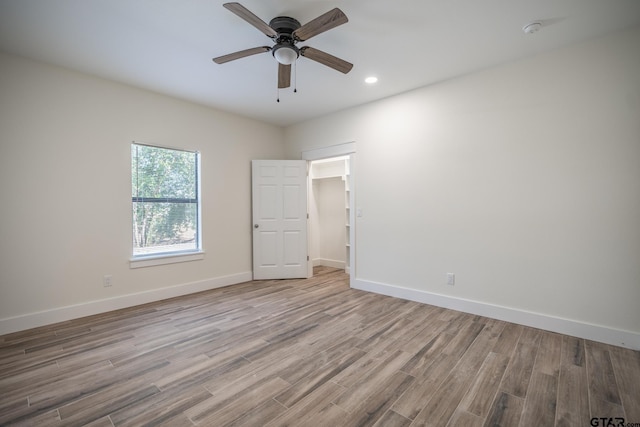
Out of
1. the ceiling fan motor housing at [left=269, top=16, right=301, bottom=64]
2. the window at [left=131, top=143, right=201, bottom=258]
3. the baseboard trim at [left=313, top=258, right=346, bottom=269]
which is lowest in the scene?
the baseboard trim at [left=313, top=258, right=346, bottom=269]

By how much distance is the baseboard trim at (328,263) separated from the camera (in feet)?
19.1

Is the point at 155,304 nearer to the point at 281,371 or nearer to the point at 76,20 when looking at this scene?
the point at 281,371

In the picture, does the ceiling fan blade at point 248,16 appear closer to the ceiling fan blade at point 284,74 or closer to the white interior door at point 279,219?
the ceiling fan blade at point 284,74

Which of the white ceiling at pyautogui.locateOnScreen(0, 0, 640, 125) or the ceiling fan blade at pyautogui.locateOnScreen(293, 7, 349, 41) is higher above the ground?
the white ceiling at pyautogui.locateOnScreen(0, 0, 640, 125)

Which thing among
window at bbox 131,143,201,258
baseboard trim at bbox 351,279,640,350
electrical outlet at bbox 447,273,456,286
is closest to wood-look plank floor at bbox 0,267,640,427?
baseboard trim at bbox 351,279,640,350

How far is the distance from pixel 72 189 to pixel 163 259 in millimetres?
1295

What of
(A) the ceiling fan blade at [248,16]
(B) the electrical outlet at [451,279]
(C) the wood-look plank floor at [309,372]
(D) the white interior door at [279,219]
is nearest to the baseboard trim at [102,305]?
(C) the wood-look plank floor at [309,372]

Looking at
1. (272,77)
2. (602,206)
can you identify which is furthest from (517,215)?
(272,77)

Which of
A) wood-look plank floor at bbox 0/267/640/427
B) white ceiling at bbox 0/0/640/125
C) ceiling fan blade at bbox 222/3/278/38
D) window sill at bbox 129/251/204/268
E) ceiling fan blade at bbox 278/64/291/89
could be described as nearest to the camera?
wood-look plank floor at bbox 0/267/640/427

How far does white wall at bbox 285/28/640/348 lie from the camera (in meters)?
2.48

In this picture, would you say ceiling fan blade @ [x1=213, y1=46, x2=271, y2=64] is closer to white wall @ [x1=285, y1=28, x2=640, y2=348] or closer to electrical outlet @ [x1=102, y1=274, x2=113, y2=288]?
white wall @ [x1=285, y1=28, x2=640, y2=348]

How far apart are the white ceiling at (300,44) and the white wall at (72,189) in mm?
335

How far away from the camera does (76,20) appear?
2318 millimetres

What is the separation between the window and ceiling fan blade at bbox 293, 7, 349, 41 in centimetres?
267
